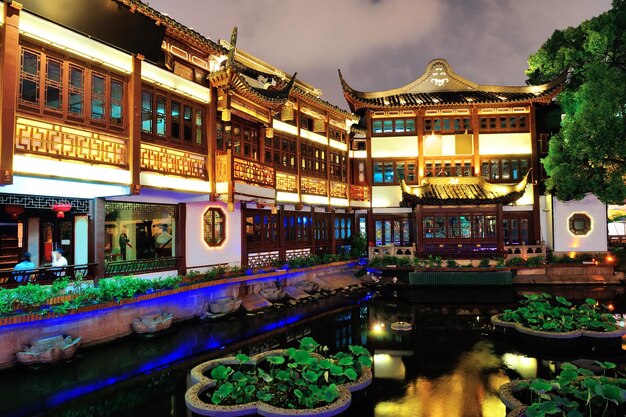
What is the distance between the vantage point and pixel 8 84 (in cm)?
896

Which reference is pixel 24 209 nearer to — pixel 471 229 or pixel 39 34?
pixel 39 34

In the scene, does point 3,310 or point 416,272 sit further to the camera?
point 416,272

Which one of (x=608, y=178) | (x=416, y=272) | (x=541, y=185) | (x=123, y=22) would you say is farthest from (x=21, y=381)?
(x=541, y=185)

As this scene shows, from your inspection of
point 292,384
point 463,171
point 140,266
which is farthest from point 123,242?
point 463,171

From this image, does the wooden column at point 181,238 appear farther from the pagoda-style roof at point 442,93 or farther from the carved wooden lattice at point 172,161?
the pagoda-style roof at point 442,93

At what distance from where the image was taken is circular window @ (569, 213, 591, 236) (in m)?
24.5

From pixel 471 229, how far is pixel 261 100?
1474 centimetres

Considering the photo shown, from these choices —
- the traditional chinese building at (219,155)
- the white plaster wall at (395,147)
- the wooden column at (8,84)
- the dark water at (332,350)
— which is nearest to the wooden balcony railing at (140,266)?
the traditional chinese building at (219,155)

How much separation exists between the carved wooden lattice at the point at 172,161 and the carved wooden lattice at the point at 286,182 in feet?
18.0

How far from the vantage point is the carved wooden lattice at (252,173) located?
49.6 feet

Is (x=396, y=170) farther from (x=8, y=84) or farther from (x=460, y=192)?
(x=8, y=84)

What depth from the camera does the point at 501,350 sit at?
415 inches

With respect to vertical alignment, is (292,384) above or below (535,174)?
below

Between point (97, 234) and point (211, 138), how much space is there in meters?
5.04
